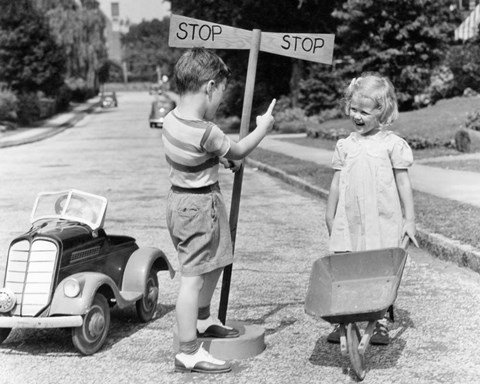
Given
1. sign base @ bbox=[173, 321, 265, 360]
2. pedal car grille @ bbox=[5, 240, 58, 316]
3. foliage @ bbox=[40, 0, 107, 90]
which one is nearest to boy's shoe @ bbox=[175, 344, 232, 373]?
sign base @ bbox=[173, 321, 265, 360]

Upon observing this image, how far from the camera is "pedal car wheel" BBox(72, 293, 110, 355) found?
4.48 meters

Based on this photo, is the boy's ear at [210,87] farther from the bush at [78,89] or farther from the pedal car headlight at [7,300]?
the bush at [78,89]

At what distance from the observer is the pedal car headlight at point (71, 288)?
4488 millimetres

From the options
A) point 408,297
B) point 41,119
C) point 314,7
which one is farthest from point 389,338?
point 41,119

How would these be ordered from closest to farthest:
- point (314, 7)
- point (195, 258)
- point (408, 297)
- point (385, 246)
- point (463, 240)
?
point (195, 258), point (385, 246), point (408, 297), point (463, 240), point (314, 7)

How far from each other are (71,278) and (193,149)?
44.2 inches

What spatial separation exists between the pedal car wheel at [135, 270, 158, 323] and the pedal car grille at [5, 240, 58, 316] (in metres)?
0.75

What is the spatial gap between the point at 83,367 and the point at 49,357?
30cm

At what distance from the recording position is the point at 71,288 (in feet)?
14.8

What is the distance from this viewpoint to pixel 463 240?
23.5 ft

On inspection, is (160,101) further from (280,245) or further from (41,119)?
(280,245)

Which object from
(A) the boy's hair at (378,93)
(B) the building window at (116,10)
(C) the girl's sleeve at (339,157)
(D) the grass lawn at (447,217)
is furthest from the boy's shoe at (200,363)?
(B) the building window at (116,10)

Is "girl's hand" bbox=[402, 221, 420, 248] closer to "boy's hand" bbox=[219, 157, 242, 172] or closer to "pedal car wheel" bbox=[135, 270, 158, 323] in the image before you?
"boy's hand" bbox=[219, 157, 242, 172]

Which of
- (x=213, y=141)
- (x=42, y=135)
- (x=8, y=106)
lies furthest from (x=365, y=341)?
(x=8, y=106)
